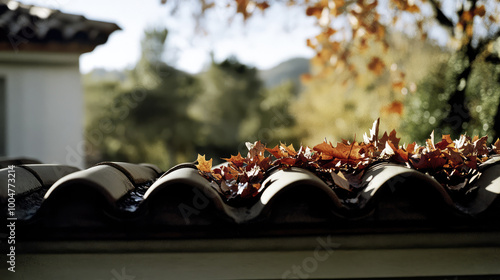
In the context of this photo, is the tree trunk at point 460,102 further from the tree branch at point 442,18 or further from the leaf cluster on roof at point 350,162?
the leaf cluster on roof at point 350,162

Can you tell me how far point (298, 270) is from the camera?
4.51 ft

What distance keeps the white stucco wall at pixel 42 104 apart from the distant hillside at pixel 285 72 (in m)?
26.3

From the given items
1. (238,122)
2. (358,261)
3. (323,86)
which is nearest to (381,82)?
(323,86)

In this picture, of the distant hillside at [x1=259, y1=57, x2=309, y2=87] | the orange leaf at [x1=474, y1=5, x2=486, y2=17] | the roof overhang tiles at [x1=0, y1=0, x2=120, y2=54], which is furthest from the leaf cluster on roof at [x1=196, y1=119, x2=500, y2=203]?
the distant hillside at [x1=259, y1=57, x2=309, y2=87]

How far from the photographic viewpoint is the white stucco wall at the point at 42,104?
6.76m

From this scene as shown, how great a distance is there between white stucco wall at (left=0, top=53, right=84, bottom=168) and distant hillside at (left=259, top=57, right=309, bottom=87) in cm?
2626

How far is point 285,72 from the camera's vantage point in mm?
36562

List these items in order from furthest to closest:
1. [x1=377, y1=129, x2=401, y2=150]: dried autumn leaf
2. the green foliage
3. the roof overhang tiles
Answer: the roof overhang tiles, the green foliage, [x1=377, y1=129, x2=401, y2=150]: dried autumn leaf

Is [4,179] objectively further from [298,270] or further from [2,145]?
[2,145]

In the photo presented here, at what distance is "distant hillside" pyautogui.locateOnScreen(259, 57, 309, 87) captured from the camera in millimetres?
33406

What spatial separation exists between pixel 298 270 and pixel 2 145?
22.3ft

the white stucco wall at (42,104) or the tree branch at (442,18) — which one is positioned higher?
the tree branch at (442,18)

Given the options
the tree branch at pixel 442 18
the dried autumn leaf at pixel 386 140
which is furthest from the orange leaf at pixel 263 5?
the dried autumn leaf at pixel 386 140

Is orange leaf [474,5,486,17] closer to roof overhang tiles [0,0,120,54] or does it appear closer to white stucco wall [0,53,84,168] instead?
roof overhang tiles [0,0,120,54]
